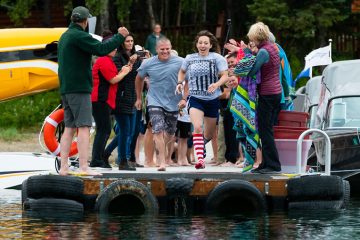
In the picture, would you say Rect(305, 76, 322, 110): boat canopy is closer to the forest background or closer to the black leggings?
the black leggings

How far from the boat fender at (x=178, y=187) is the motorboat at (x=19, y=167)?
4203 millimetres

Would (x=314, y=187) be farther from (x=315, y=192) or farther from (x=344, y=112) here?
(x=344, y=112)

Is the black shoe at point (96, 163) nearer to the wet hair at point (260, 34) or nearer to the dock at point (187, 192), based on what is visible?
the dock at point (187, 192)

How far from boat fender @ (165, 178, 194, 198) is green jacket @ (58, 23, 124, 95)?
1.43 m

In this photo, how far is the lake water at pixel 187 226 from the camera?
43.8 feet

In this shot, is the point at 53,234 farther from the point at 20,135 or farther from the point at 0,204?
the point at 20,135

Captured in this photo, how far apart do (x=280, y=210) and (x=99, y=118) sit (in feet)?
9.28

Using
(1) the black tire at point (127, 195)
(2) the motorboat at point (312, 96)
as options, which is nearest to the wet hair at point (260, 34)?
(1) the black tire at point (127, 195)

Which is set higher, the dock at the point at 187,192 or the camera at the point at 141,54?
the camera at the point at 141,54

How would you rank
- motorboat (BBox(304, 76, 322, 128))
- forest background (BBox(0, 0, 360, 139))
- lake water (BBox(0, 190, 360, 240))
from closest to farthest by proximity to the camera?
lake water (BBox(0, 190, 360, 240)) < motorboat (BBox(304, 76, 322, 128)) < forest background (BBox(0, 0, 360, 139))

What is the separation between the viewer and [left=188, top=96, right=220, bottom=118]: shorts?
683 inches

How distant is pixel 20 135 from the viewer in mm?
30375

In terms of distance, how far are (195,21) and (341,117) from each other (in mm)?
22713

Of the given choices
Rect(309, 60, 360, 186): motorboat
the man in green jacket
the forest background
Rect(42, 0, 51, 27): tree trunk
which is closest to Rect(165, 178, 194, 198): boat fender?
the man in green jacket
